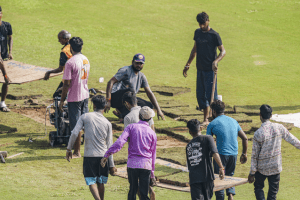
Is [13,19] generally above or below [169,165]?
A: above

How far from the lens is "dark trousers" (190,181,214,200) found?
5.55 m

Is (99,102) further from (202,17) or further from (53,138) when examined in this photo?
(202,17)

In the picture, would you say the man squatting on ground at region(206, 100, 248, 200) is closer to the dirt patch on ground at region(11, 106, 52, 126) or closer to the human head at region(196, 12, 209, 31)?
the human head at region(196, 12, 209, 31)

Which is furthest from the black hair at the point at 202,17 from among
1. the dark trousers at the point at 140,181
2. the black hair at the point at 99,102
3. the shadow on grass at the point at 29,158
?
the dark trousers at the point at 140,181

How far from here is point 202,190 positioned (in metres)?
5.63

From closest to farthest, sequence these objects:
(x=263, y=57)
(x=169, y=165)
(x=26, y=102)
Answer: (x=169, y=165) → (x=26, y=102) → (x=263, y=57)

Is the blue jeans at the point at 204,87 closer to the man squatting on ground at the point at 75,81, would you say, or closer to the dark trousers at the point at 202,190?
the man squatting on ground at the point at 75,81

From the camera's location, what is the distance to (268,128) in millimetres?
5871

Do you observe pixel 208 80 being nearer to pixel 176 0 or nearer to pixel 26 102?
pixel 26 102

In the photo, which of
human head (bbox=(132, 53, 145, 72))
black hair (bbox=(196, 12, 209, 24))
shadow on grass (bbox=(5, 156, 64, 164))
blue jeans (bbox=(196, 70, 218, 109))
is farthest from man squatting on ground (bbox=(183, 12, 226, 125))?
shadow on grass (bbox=(5, 156, 64, 164))

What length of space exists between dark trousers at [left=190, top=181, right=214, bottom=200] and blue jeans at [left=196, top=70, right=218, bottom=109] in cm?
493

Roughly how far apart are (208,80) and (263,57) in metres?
10.0

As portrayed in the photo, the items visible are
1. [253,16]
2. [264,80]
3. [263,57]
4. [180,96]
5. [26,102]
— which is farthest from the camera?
[253,16]

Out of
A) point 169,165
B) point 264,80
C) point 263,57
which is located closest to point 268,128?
point 169,165
